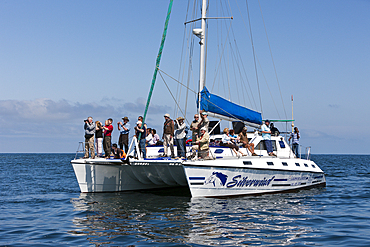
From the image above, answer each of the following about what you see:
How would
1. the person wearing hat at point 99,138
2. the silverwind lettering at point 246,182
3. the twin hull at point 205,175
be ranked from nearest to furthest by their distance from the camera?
1. the twin hull at point 205,175
2. the silverwind lettering at point 246,182
3. the person wearing hat at point 99,138

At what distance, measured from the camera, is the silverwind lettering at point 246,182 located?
11863mm

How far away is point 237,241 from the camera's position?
24.1 feet

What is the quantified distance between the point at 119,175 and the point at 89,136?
200 cm

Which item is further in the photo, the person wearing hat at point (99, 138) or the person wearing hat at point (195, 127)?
the person wearing hat at point (99, 138)

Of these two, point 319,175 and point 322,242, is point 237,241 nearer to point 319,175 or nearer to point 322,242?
point 322,242

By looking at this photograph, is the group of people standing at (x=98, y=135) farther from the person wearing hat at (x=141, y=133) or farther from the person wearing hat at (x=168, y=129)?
the person wearing hat at (x=168, y=129)

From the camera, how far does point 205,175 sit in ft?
36.8

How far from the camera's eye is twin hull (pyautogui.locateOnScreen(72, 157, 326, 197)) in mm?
11305

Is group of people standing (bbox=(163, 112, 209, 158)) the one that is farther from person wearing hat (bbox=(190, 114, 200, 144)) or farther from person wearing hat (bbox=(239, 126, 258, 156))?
person wearing hat (bbox=(239, 126, 258, 156))

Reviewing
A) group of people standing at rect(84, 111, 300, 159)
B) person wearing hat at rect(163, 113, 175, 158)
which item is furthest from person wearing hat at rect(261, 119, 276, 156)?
person wearing hat at rect(163, 113, 175, 158)

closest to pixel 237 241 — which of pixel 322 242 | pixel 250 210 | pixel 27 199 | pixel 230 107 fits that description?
pixel 322 242

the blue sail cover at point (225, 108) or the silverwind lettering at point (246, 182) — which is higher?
the blue sail cover at point (225, 108)

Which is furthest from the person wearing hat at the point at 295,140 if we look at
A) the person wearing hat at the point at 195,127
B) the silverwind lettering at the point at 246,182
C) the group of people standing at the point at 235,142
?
the person wearing hat at the point at 195,127

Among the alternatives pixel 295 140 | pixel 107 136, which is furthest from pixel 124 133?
pixel 295 140
